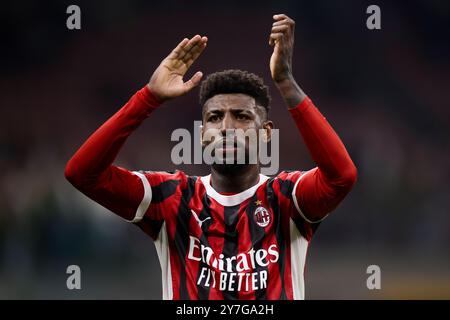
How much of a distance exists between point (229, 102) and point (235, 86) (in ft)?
0.38

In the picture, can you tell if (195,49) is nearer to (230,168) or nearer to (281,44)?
(281,44)

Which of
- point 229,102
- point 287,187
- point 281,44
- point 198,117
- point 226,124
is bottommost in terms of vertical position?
point 287,187

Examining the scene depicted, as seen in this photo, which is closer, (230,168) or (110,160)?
(110,160)

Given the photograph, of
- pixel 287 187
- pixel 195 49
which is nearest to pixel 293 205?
pixel 287 187

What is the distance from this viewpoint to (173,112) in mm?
7039

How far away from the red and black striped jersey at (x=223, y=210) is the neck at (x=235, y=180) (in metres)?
0.04

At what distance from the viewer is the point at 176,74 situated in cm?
296

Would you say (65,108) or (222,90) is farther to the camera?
(65,108)

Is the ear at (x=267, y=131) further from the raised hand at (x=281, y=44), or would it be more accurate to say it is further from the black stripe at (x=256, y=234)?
the raised hand at (x=281, y=44)

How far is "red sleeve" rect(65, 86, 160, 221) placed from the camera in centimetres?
280

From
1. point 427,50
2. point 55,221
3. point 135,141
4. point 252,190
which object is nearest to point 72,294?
point 55,221

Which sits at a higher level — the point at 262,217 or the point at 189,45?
the point at 189,45

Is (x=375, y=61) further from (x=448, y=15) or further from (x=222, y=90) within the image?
(x=222, y=90)

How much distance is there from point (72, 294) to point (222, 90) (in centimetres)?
396
